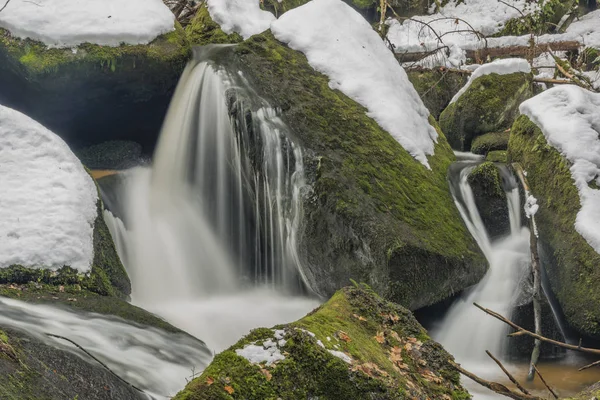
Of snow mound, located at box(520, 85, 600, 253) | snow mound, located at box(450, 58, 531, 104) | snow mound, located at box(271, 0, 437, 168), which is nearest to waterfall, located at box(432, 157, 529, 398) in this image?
snow mound, located at box(520, 85, 600, 253)

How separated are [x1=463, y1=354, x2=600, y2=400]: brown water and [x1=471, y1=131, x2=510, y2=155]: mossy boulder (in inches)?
186

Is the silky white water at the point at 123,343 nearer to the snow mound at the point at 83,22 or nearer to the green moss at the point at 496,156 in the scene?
the snow mound at the point at 83,22

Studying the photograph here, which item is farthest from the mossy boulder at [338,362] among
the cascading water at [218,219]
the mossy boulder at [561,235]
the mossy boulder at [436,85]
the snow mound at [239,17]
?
the mossy boulder at [436,85]

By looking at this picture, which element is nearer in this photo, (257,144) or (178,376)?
(178,376)

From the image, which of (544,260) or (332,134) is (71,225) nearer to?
(332,134)

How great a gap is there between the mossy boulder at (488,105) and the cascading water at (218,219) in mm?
4851

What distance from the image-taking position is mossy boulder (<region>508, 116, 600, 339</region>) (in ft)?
17.4

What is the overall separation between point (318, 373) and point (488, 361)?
11.5 feet

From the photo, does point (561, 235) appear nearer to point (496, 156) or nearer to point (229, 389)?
point (496, 156)

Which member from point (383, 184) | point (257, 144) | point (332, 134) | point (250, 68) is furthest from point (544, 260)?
point (250, 68)

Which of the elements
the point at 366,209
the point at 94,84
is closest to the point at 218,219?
the point at 366,209

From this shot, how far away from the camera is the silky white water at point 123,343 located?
3221 mm

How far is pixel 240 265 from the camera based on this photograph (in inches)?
261

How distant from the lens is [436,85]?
12.6 m
